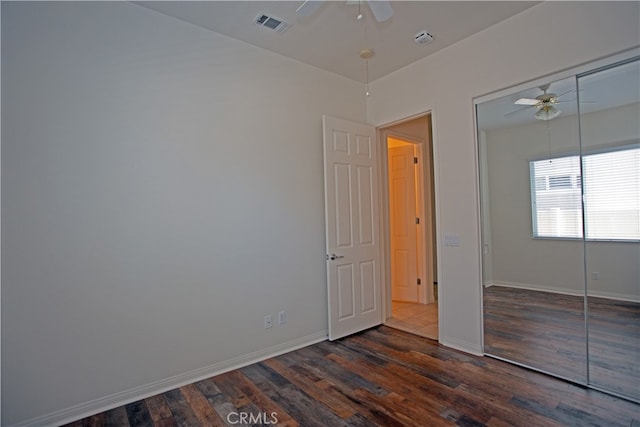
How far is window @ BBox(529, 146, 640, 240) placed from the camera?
228 centimetres

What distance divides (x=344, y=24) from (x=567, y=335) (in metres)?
3.20

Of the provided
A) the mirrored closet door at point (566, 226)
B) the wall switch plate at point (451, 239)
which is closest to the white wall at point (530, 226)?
the mirrored closet door at point (566, 226)

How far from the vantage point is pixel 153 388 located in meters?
2.44

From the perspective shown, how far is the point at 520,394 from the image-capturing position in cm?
229

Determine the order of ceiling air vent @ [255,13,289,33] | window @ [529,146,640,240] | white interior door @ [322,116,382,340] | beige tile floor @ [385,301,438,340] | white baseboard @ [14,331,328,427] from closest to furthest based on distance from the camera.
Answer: white baseboard @ [14,331,328,427] → window @ [529,146,640,240] → ceiling air vent @ [255,13,289,33] → white interior door @ [322,116,382,340] → beige tile floor @ [385,301,438,340]

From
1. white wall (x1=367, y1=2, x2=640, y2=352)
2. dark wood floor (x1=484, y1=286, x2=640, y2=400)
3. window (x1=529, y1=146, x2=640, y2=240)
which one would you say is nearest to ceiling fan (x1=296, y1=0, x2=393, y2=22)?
white wall (x1=367, y1=2, x2=640, y2=352)

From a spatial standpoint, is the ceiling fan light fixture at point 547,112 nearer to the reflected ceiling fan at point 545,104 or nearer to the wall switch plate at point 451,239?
the reflected ceiling fan at point 545,104

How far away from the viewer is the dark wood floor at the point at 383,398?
80.9 inches

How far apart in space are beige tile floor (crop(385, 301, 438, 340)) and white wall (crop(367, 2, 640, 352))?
0.43 metres

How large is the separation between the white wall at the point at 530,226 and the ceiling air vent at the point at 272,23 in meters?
2.12

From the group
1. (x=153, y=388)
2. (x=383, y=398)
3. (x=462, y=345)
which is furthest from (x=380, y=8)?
(x=153, y=388)

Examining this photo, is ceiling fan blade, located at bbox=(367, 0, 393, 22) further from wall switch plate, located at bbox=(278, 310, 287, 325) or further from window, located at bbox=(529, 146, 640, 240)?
wall switch plate, located at bbox=(278, 310, 287, 325)

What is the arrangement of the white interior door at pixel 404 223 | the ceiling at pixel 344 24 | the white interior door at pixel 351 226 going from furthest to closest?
the white interior door at pixel 404 223, the white interior door at pixel 351 226, the ceiling at pixel 344 24

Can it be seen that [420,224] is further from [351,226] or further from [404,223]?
[351,226]
